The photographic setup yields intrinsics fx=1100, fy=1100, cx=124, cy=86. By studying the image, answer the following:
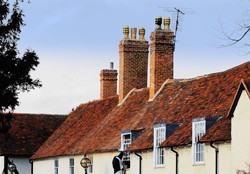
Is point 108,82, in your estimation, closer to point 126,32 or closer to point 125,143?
point 126,32

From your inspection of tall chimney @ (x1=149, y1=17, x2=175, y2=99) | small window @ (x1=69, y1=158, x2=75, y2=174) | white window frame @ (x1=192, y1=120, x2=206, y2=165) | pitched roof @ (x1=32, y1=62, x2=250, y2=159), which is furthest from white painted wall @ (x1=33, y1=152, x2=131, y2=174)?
white window frame @ (x1=192, y1=120, x2=206, y2=165)

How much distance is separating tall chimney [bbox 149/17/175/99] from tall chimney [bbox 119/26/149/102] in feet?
13.7

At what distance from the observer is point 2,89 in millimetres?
44281

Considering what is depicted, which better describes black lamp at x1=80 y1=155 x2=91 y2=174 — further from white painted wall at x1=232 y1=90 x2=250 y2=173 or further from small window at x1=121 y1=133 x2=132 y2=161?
white painted wall at x1=232 y1=90 x2=250 y2=173

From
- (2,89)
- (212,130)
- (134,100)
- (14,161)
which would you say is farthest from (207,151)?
(14,161)

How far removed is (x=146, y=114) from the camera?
57469mm

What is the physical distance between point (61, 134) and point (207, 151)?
27238 millimetres

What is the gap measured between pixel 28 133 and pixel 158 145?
2866 centimetres

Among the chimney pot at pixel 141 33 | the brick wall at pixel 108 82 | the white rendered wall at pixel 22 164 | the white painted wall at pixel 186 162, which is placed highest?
the chimney pot at pixel 141 33

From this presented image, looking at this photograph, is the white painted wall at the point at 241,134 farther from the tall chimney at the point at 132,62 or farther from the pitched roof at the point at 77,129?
the tall chimney at the point at 132,62

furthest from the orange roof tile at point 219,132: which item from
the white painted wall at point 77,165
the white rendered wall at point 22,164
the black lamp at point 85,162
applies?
the white rendered wall at point 22,164

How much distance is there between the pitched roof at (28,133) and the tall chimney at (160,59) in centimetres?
1697

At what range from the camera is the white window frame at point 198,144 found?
4581 cm

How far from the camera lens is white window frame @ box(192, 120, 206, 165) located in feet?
150
